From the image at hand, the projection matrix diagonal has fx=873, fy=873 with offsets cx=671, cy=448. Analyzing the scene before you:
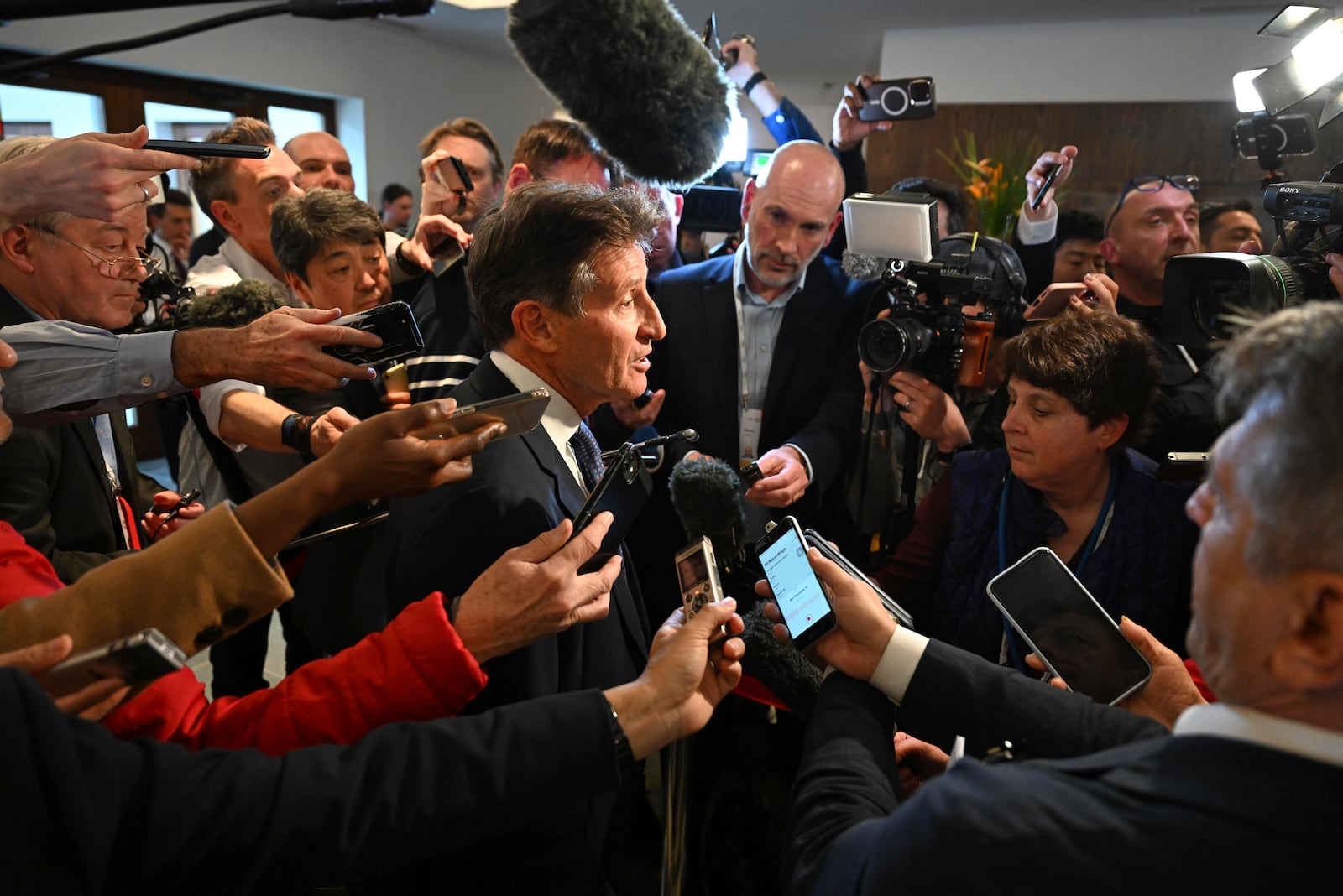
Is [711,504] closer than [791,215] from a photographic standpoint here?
Yes

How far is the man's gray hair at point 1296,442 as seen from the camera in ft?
2.04

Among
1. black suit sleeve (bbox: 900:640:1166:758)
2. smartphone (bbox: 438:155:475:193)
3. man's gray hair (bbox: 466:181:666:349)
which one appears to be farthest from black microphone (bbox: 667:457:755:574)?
smartphone (bbox: 438:155:475:193)

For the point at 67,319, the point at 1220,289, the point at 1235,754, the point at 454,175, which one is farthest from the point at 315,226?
the point at 1235,754

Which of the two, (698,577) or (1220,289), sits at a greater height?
(1220,289)

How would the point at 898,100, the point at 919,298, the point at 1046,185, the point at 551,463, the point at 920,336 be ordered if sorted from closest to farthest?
the point at 551,463
the point at 920,336
the point at 919,298
the point at 1046,185
the point at 898,100

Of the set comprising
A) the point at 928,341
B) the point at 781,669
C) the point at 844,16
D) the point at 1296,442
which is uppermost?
the point at 844,16

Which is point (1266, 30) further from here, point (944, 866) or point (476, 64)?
point (476, 64)

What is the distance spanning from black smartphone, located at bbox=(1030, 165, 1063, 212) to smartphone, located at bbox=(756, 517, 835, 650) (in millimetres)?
1583

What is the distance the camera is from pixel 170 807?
2.33 feet

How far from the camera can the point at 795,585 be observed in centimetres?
121

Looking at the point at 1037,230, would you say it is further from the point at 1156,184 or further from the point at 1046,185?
the point at 1156,184

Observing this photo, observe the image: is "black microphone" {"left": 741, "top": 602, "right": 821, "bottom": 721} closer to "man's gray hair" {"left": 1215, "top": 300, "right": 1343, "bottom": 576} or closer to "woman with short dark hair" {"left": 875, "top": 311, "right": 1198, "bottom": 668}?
"woman with short dark hair" {"left": 875, "top": 311, "right": 1198, "bottom": 668}

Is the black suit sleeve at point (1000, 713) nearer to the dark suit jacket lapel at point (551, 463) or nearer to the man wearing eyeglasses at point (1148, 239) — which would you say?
the dark suit jacket lapel at point (551, 463)

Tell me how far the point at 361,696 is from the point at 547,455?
46 cm
